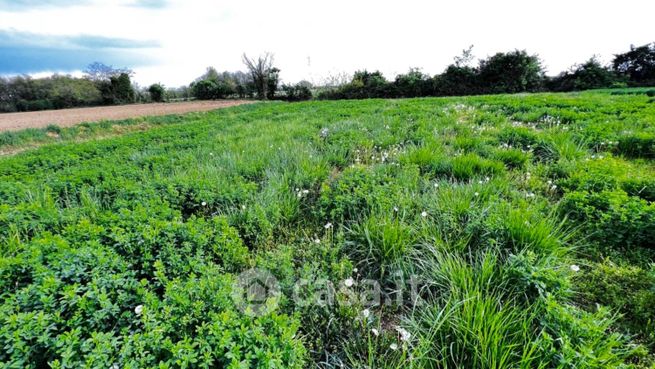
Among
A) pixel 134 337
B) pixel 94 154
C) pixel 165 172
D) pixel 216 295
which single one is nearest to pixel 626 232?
pixel 216 295

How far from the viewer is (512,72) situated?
26406mm

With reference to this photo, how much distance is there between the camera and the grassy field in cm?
141

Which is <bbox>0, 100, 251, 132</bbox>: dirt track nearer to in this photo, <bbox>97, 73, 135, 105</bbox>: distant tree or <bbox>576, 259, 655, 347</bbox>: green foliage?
<bbox>97, 73, 135, 105</bbox>: distant tree

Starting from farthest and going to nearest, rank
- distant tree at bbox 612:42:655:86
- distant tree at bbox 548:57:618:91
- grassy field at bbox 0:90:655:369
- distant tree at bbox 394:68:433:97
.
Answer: distant tree at bbox 394:68:433:97 → distant tree at bbox 612:42:655:86 → distant tree at bbox 548:57:618:91 → grassy field at bbox 0:90:655:369

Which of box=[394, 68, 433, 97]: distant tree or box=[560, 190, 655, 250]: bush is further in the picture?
box=[394, 68, 433, 97]: distant tree

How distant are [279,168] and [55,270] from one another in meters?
3.00

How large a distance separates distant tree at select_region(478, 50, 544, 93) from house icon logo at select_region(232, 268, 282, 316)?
3159 centimetres

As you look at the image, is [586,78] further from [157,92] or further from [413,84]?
[157,92]

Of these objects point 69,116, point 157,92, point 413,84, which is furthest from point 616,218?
point 157,92

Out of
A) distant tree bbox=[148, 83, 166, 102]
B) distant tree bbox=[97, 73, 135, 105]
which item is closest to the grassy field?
distant tree bbox=[148, 83, 166, 102]

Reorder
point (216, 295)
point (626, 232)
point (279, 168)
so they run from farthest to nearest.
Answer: point (279, 168), point (626, 232), point (216, 295)

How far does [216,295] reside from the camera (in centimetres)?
164

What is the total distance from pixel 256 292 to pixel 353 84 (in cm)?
3416

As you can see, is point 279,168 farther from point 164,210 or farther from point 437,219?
point 437,219
